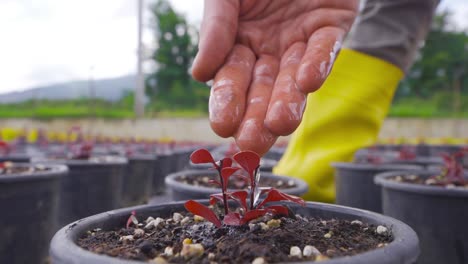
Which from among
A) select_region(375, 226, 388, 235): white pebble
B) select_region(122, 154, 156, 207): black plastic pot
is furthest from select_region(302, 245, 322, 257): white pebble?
select_region(122, 154, 156, 207): black plastic pot

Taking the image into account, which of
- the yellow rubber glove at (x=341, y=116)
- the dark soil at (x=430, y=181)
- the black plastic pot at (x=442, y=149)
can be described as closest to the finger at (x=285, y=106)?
the dark soil at (x=430, y=181)

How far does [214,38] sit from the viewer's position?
1.29 meters

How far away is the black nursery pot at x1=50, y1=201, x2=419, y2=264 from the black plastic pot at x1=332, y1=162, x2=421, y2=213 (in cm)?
162

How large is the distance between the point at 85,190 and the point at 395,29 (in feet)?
8.29

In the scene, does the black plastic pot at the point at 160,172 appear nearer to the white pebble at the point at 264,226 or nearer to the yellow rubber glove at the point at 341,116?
the yellow rubber glove at the point at 341,116

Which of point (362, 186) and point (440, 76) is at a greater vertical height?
point (440, 76)

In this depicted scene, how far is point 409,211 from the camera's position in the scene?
1710mm

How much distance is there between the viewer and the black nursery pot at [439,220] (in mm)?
1575

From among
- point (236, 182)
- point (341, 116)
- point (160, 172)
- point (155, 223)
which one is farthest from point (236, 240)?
point (160, 172)

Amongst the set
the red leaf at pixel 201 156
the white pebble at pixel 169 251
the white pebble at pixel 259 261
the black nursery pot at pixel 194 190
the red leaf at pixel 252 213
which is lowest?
the black nursery pot at pixel 194 190

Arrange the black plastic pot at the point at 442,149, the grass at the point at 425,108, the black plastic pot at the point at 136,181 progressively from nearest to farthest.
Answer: the black plastic pot at the point at 136,181, the black plastic pot at the point at 442,149, the grass at the point at 425,108

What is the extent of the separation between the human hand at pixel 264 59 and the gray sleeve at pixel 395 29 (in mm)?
1595

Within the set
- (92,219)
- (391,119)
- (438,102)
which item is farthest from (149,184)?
(438,102)

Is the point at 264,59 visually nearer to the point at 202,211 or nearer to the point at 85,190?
the point at 202,211
